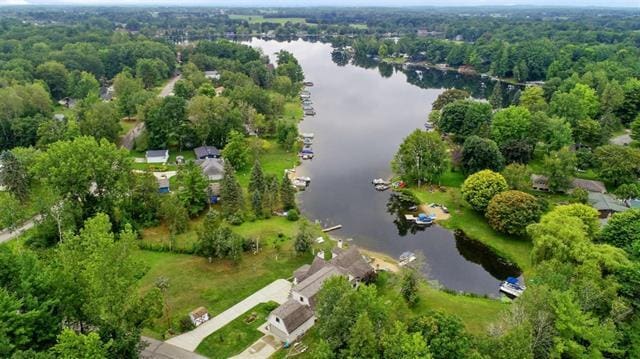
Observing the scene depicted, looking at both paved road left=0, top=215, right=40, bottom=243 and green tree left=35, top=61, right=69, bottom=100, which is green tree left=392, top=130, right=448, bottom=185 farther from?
green tree left=35, top=61, right=69, bottom=100

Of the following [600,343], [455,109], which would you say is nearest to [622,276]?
[600,343]

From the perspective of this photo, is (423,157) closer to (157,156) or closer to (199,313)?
(199,313)

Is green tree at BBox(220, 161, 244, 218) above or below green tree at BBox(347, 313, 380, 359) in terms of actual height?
below

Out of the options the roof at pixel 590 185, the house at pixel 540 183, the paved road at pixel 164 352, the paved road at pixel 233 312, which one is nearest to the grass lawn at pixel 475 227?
the house at pixel 540 183

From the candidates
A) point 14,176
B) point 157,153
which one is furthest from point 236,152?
point 14,176

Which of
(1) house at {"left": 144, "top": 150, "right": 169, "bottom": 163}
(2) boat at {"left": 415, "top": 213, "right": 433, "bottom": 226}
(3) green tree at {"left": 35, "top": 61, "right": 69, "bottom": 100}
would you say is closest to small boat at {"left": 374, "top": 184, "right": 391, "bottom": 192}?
(2) boat at {"left": 415, "top": 213, "right": 433, "bottom": 226}

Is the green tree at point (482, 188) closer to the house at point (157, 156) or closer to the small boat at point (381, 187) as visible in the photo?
the small boat at point (381, 187)

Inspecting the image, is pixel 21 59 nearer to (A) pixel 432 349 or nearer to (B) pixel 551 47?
(A) pixel 432 349
